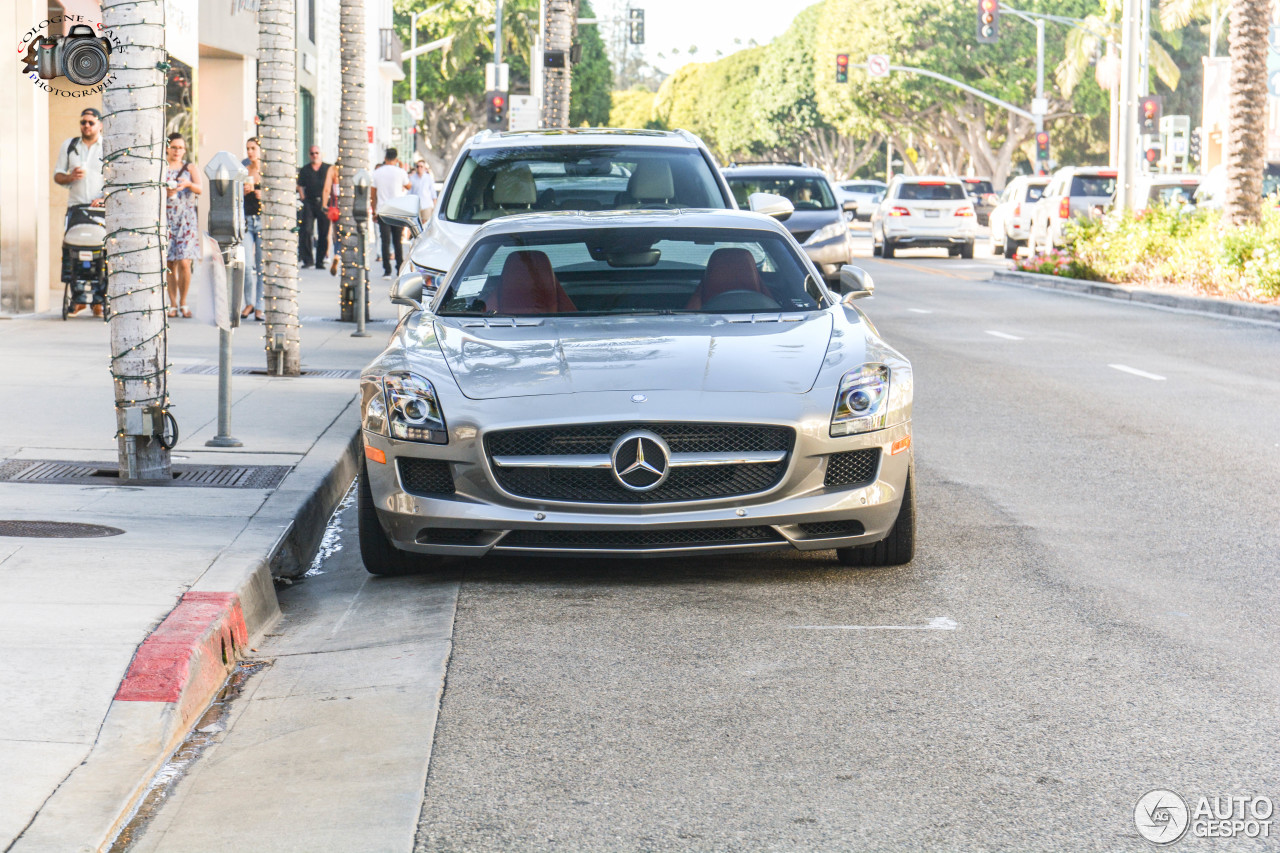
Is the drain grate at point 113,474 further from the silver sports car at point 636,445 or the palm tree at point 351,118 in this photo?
the palm tree at point 351,118

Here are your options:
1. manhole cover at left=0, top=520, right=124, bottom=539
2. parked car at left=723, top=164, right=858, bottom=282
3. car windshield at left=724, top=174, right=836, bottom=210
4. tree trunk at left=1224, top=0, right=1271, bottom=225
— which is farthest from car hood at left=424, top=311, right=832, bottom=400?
tree trunk at left=1224, top=0, right=1271, bottom=225

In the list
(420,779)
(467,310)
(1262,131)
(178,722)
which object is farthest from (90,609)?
(1262,131)

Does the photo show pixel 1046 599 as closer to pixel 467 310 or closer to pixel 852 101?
pixel 467 310

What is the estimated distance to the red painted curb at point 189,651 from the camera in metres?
5.14

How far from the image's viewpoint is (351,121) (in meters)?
18.0

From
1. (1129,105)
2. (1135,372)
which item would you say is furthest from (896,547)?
(1129,105)

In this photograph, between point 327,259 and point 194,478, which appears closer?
point 194,478

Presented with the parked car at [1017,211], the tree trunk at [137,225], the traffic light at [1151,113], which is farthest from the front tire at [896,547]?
the traffic light at [1151,113]

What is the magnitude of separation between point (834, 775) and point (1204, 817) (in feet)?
2.88

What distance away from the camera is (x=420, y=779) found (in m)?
4.53

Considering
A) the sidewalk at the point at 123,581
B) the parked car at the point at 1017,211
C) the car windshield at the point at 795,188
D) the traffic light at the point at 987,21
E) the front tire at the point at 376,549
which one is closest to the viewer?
the sidewalk at the point at 123,581

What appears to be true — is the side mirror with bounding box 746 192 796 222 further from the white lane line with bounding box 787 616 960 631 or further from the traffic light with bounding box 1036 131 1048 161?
the traffic light with bounding box 1036 131 1048 161

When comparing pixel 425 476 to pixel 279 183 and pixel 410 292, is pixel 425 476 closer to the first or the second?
pixel 410 292

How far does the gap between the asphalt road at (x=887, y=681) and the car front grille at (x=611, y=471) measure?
0.38 m
